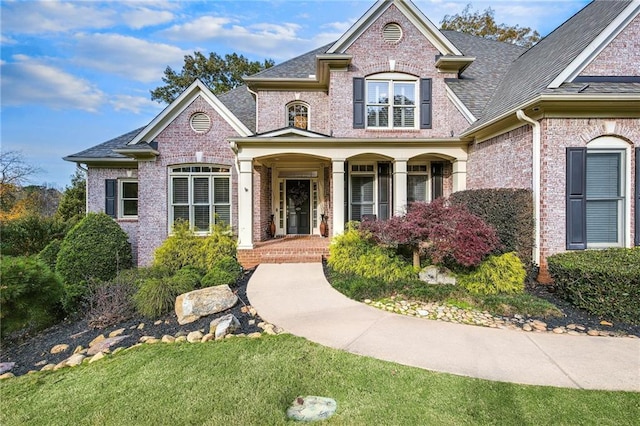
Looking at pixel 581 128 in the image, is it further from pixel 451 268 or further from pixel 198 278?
pixel 198 278

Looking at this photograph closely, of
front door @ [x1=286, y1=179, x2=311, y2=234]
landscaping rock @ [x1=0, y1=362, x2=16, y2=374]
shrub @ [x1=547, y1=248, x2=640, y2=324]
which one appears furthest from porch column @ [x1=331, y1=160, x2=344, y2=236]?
landscaping rock @ [x1=0, y1=362, x2=16, y2=374]

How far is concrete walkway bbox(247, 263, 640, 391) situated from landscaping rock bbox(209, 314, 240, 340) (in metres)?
0.51

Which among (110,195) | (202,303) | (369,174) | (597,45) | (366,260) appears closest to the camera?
(202,303)

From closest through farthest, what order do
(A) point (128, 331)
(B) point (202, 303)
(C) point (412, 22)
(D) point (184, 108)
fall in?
1. (A) point (128, 331)
2. (B) point (202, 303)
3. (D) point (184, 108)
4. (C) point (412, 22)

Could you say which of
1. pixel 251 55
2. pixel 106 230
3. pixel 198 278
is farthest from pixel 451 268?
pixel 251 55

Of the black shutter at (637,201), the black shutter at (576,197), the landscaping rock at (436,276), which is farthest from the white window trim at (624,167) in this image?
the landscaping rock at (436,276)

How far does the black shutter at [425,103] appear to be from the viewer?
10336 millimetres

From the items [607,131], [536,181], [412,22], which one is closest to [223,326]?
[536,181]

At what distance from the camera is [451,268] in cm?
646

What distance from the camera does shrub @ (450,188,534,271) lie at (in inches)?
261

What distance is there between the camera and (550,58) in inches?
320

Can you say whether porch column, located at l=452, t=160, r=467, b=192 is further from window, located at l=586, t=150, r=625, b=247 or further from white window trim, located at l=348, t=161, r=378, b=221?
window, located at l=586, t=150, r=625, b=247

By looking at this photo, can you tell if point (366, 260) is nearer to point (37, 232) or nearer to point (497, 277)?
point (497, 277)

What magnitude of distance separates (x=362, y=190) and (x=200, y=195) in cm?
561
